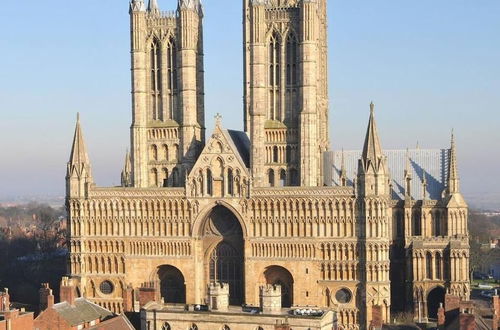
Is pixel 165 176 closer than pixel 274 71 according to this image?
No

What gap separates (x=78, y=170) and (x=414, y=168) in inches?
1377

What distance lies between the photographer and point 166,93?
303ft

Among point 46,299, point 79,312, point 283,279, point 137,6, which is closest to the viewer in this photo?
point 79,312

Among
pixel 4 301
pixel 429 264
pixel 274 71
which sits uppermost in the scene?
pixel 274 71

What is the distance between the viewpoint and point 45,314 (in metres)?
60.7

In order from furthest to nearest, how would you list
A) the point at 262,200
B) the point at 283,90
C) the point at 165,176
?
1. the point at 165,176
2. the point at 283,90
3. the point at 262,200

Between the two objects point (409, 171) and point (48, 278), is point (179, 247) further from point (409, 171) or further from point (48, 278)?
point (48, 278)

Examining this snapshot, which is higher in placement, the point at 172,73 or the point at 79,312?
the point at 172,73

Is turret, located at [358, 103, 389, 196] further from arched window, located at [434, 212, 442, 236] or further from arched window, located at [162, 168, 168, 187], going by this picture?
arched window, located at [162, 168, 168, 187]

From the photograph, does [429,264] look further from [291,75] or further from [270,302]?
[270,302]

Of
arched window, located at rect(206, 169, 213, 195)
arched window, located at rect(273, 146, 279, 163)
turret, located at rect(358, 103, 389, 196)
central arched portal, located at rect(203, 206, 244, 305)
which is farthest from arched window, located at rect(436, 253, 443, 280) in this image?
arched window, located at rect(206, 169, 213, 195)

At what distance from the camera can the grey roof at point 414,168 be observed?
9162 centimetres

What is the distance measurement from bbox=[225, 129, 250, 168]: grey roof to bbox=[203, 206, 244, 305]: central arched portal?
246 inches

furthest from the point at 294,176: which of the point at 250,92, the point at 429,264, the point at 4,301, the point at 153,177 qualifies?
the point at 4,301
